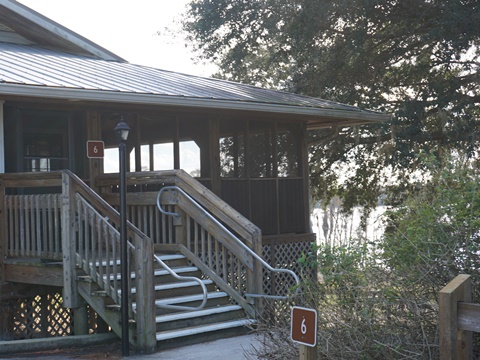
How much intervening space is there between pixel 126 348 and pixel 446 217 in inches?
164

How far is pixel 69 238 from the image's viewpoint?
9625mm

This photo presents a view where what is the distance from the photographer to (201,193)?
11.0 metres

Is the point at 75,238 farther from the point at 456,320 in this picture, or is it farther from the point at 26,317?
the point at 456,320

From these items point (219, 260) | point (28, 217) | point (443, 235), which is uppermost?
point (443, 235)

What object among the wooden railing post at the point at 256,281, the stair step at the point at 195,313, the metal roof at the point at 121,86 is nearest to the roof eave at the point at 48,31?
the metal roof at the point at 121,86

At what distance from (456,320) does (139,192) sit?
775 centimetres

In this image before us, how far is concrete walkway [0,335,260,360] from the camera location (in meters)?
8.59

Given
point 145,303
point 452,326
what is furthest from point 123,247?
point 452,326

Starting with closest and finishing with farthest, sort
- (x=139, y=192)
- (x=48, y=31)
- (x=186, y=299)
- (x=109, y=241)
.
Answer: (x=109, y=241) → (x=186, y=299) → (x=139, y=192) → (x=48, y=31)

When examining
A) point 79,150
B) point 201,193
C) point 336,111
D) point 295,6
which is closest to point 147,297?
point 201,193

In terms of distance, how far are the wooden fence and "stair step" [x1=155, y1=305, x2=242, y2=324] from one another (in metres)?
4.76

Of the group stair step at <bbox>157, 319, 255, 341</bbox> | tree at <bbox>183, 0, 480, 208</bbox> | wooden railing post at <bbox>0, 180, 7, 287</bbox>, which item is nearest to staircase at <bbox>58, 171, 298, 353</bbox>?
stair step at <bbox>157, 319, 255, 341</bbox>

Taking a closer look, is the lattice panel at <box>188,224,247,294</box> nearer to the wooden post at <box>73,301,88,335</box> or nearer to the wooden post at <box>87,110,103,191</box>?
the wooden post at <box>73,301,88,335</box>

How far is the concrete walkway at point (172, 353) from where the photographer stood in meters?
8.59
